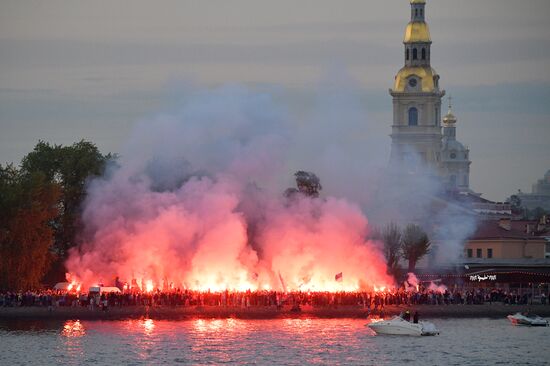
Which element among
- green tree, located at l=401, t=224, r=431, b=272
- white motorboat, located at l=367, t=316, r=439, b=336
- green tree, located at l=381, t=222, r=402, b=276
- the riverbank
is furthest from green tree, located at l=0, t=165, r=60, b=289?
green tree, located at l=401, t=224, r=431, b=272

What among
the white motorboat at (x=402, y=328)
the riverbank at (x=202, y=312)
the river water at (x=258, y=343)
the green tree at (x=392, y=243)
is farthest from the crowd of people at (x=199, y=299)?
the green tree at (x=392, y=243)

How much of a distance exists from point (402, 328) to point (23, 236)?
105 feet

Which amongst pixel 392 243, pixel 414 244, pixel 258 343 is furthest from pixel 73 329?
pixel 414 244

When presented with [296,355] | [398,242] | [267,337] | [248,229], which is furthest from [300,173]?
[296,355]

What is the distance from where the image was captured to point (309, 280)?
13588cm

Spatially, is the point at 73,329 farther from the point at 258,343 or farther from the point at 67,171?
the point at 67,171

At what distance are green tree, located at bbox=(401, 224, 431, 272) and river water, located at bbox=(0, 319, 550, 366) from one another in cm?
4812

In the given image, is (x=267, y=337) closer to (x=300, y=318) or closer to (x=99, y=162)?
(x=300, y=318)

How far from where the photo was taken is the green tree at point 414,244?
584 feet

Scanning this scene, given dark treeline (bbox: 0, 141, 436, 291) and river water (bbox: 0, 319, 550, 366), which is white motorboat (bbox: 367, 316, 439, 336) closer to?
river water (bbox: 0, 319, 550, 366)

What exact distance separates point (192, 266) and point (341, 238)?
10.8 metres

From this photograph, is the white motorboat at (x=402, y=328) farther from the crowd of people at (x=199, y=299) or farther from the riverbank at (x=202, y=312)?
the crowd of people at (x=199, y=299)

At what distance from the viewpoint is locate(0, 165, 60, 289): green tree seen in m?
135

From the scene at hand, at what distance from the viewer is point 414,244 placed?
180000 millimetres
